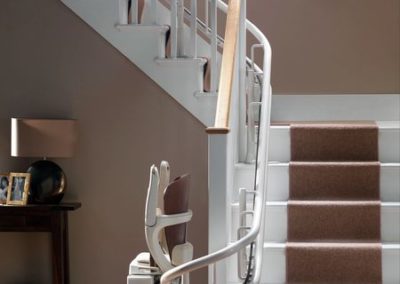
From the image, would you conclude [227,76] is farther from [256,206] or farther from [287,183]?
[287,183]

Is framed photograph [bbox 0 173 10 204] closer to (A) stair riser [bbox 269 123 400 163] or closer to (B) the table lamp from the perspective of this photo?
(B) the table lamp

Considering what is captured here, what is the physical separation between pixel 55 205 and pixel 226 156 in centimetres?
205

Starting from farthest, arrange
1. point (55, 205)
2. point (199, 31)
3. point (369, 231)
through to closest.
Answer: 1. point (199, 31)
2. point (55, 205)
3. point (369, 231)

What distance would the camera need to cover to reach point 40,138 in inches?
243

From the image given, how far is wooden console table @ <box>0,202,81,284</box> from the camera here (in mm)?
6191

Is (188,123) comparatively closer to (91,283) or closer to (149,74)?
(149,74)

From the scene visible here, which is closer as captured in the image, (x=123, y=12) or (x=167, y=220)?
(x=167, y=220)

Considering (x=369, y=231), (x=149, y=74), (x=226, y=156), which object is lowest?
(x=369, y=231)

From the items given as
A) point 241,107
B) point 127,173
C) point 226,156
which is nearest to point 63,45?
point 127,173

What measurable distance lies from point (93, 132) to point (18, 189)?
2.24ft

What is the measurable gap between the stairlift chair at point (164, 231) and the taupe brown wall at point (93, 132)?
1.51 metres

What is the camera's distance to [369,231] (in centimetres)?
562

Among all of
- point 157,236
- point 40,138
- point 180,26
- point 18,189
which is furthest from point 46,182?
point 157,236

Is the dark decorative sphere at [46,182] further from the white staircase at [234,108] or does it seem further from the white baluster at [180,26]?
the white baluster at [180,26]
